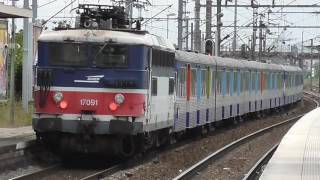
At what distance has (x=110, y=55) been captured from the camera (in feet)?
46.7

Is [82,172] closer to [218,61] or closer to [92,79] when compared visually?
[92,79]

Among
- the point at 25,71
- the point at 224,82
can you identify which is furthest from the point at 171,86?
the point at 224,82

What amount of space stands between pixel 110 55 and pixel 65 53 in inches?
36.7

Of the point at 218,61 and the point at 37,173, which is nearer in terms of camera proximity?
the point at 37,173

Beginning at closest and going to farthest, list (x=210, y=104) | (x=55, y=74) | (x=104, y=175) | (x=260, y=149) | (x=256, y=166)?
(x=104, y=175)
(x=55, y=74)
(x=256, y=166)
(x=260, y=149)
(x=210, y=104)

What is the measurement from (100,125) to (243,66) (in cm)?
1689

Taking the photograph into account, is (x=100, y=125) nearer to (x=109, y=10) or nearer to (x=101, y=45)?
(x=101, y=45)

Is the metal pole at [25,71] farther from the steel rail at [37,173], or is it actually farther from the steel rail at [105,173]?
the steel rail at [105,173]

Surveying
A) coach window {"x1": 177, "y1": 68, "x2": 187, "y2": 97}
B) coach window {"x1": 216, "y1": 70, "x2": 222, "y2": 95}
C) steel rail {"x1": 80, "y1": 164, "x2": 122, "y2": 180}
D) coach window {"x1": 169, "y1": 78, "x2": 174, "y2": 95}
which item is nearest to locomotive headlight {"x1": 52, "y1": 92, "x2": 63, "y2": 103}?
steel rail {"x1": 80, "y1": 164, "x2": 122, "y2": 180}

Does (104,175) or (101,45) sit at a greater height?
(101,45)

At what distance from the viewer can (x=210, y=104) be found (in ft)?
77.5

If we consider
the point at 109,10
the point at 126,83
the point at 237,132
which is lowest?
the point at 237,132

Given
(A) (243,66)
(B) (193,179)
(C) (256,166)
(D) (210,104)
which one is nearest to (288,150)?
(C) (256,166)

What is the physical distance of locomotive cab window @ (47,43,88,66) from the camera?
46.8 ft
